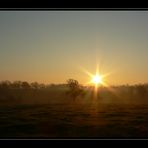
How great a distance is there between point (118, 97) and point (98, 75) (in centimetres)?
341

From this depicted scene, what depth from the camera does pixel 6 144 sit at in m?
1.65

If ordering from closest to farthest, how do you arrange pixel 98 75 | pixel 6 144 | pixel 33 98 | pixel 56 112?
1. pixel 6 144
2. pixel 98 75
3. pixel 56 112
4. pixel 33 98

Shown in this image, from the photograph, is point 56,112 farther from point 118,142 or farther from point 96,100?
point 118,142

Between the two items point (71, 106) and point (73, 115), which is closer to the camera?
point (73, 115)

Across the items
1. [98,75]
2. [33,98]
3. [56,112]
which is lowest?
[98,75]

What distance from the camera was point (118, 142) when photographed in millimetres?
1654

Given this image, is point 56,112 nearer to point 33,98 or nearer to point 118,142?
point 33,98
